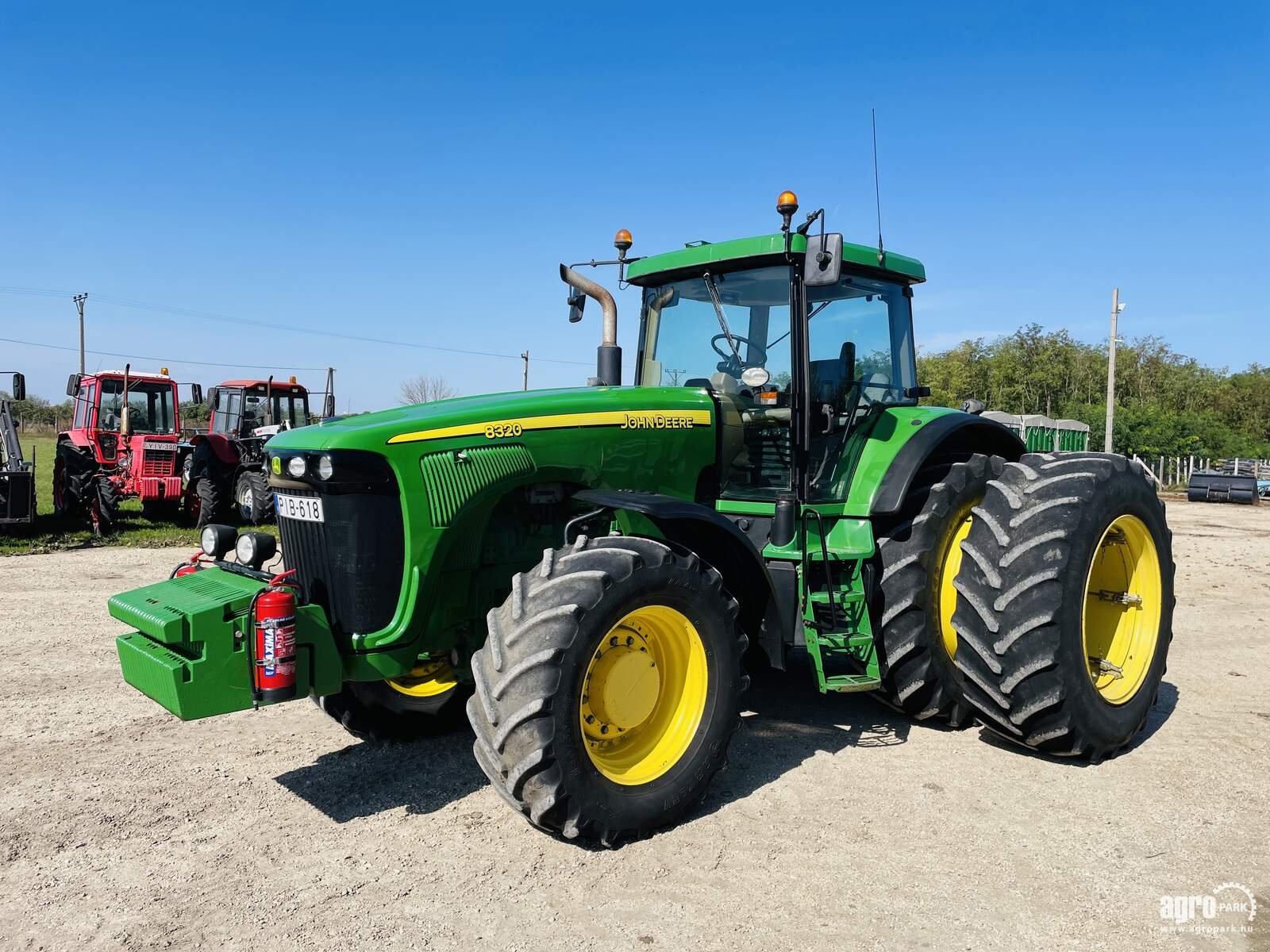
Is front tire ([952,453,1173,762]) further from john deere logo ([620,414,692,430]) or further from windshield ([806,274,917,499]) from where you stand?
john deere logo ([620,414,692,430])

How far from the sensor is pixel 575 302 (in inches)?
219

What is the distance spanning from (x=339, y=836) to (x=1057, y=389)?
51196 millimetres

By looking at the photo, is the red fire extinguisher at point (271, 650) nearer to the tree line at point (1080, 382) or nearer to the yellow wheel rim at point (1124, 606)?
the yellow wheel rim at point (1124, 606)

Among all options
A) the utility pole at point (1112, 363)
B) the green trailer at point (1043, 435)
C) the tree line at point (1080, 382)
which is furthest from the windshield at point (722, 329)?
the tree line at point (1080, 382)

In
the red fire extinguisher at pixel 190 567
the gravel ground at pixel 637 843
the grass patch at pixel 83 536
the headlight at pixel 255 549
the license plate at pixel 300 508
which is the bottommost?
the gravel ground at pixel 637 843

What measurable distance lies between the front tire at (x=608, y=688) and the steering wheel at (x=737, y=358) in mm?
1526

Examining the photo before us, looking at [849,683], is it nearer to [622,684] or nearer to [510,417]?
[622,684]

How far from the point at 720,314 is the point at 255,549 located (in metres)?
2.58

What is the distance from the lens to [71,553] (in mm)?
11562

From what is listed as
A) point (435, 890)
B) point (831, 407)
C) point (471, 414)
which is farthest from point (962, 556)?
point (435, 890)

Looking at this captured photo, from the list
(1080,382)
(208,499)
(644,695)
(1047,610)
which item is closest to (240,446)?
(208,499)

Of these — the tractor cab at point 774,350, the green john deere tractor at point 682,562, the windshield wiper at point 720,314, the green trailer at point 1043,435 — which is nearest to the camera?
the green john deere tractor at point 682,562

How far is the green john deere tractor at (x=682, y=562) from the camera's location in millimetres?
3352

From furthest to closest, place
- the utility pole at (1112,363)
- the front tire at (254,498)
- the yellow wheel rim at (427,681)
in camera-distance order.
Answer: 1. the utility pole at (1112,363)
2. the front tire at (254,498)
3. the yellow wheel rim at (427,681)
